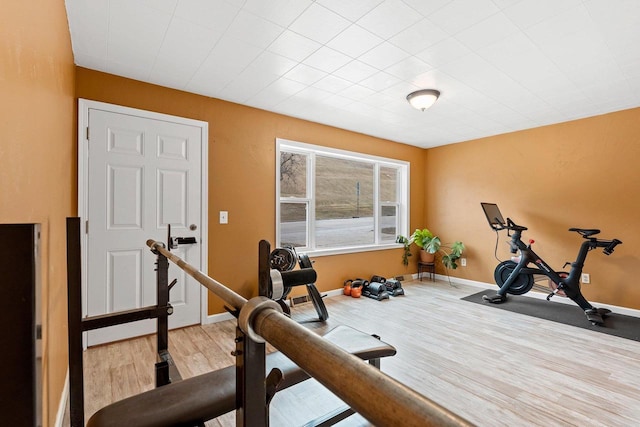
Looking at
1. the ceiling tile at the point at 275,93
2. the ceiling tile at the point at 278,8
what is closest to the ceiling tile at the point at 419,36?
the ceiling tile at the point at 278,8

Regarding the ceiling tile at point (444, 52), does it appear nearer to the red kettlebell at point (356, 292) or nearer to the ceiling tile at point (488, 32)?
the ceiling tile at point (488, 32)

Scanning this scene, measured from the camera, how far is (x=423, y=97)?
10.1 ft

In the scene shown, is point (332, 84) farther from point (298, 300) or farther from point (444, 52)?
Answer: point (298, 300)

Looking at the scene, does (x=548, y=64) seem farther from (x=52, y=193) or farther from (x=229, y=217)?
(x=52, y=193)

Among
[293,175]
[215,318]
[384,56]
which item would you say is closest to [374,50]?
[384,56]

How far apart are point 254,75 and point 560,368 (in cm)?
346

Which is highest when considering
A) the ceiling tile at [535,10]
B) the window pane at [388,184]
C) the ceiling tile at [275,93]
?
the ceiling tile at [535,10]

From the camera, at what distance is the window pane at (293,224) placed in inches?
156

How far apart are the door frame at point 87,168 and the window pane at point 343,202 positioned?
5.27 ft

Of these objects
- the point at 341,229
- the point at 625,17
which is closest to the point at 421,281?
the point at 341,229

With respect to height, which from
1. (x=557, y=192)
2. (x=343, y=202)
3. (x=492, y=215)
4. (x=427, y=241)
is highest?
(x=557, y=192)

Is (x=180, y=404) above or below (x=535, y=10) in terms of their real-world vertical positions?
below

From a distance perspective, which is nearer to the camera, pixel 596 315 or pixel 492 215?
pixel 596 315

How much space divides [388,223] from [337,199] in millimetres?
1217
